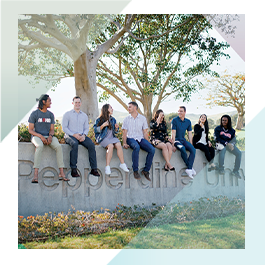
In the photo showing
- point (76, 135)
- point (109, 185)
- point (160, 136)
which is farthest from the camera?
point (160, 136)

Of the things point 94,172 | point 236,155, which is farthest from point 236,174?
point 94,172

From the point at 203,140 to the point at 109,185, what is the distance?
8.57ft

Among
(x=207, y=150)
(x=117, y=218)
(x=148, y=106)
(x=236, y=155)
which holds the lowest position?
(x=117, y=218)

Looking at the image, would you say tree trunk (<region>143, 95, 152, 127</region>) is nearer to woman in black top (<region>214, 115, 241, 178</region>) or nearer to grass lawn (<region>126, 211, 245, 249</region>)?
woman in black top (<region>214, 115, 241, 178</region>)

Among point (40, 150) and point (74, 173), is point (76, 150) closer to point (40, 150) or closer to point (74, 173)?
point (74, 173)

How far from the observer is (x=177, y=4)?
5645 mm

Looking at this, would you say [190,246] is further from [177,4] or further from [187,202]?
[177,4]

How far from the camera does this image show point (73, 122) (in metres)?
6.11

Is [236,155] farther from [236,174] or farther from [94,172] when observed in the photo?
[94,172]

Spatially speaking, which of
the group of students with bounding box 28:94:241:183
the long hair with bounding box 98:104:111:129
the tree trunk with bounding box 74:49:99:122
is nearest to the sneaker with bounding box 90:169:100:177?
the group of students with bounding box 28:94:241:183

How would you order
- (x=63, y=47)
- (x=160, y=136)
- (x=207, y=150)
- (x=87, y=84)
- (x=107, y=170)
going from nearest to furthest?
(x=107, y=170) < (x=160, y=136) < (x=207, y=150) < (x=63, y=47) < (x=87, y=84)

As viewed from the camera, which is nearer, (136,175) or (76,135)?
(76,135)

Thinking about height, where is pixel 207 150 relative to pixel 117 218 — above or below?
above

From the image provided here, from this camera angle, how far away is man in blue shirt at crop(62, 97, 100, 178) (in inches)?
234
